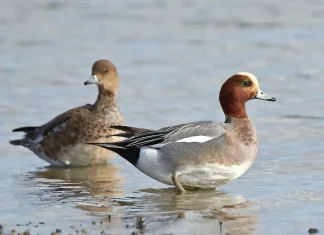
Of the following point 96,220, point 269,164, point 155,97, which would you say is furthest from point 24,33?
point 96,220

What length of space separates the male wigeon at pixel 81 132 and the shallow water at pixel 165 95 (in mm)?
155

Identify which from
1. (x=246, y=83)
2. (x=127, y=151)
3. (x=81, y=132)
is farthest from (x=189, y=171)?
(x=81, y=132)

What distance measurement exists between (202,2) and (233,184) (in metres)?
10.4

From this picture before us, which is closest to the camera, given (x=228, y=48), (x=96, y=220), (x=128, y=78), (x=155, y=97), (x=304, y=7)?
(x=96, y=220)

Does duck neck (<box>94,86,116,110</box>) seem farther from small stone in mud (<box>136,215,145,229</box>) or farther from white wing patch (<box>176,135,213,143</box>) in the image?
small stone in mud (<box>136,215,145,229</box>)

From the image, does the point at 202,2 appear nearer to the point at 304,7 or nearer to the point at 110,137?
the point at 304,7

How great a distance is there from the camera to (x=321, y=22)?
15.9m

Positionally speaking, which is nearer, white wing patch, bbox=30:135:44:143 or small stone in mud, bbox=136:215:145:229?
small stone in mud, bbox=136:215:145:229

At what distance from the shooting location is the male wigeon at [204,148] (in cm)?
743

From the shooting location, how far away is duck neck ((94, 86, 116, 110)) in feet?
31.0

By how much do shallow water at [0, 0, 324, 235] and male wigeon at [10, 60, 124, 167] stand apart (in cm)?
16

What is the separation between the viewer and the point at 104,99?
31.2 feet

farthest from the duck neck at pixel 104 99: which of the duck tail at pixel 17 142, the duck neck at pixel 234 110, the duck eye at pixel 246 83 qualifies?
the duck eye at pixel 246 83

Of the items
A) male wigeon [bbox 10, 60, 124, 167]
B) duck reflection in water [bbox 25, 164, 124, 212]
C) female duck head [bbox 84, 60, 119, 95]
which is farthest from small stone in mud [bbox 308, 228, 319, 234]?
female duck head [bbox 84, 60, 119, 95]
